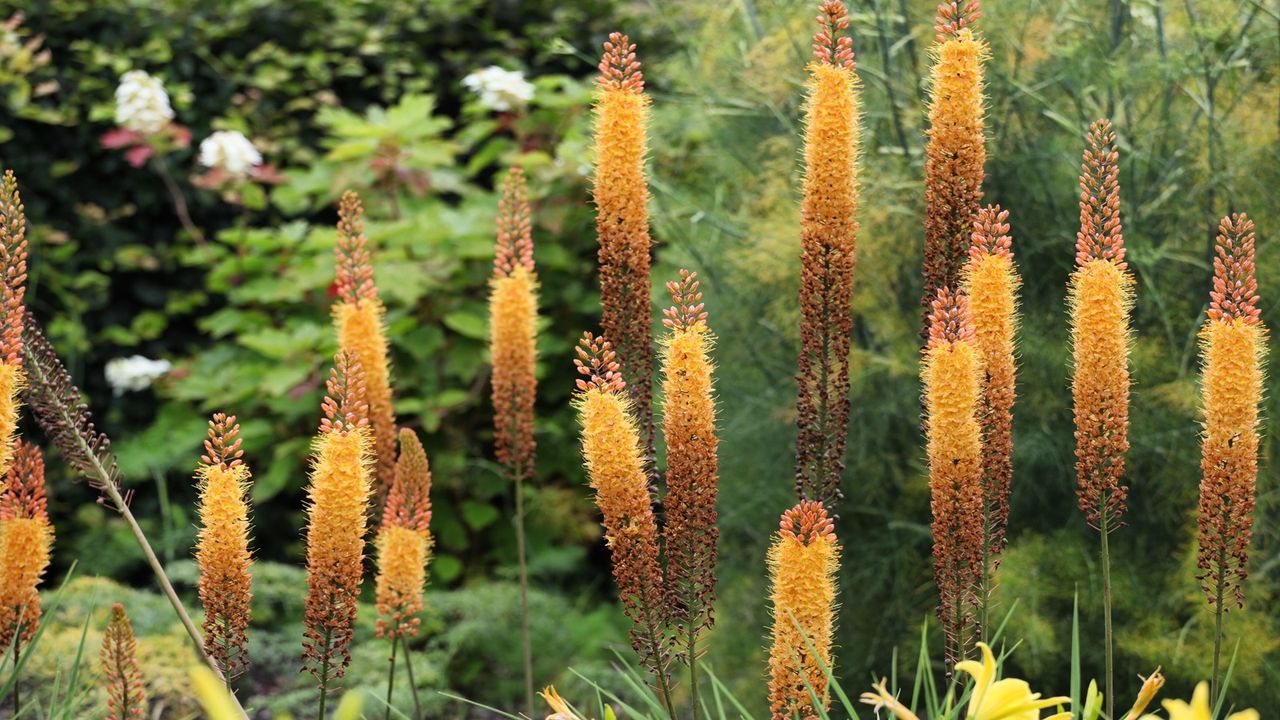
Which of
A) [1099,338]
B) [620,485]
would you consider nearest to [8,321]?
[620,485]

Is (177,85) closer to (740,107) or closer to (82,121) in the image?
(82,121)

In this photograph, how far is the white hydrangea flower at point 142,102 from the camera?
644cm

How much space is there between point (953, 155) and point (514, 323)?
1179 millimetres

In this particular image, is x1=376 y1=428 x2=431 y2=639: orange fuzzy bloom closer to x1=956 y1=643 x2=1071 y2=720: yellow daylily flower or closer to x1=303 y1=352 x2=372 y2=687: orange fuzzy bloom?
x1=303 y1=352 x2=372 y2=687: orange fuzzy bloom

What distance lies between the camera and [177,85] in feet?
23.5

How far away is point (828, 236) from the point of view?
2539 mm

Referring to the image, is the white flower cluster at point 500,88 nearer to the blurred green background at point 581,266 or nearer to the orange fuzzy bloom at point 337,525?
the blurred green background at point 581,266

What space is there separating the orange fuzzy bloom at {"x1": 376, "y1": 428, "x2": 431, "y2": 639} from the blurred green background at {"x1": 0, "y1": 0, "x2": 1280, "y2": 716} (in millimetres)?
702

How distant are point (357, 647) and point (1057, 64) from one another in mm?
3637

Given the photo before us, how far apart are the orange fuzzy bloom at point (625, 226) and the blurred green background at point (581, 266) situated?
62cm

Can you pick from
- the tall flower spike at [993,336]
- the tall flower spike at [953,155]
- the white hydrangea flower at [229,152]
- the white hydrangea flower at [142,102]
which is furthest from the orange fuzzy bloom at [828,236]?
the white hydrangea flower at [142,102]

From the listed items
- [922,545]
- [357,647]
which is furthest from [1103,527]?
[357,647]

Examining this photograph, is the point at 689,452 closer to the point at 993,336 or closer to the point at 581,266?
the point at 993,336

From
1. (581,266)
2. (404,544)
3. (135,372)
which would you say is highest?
(404,544)
